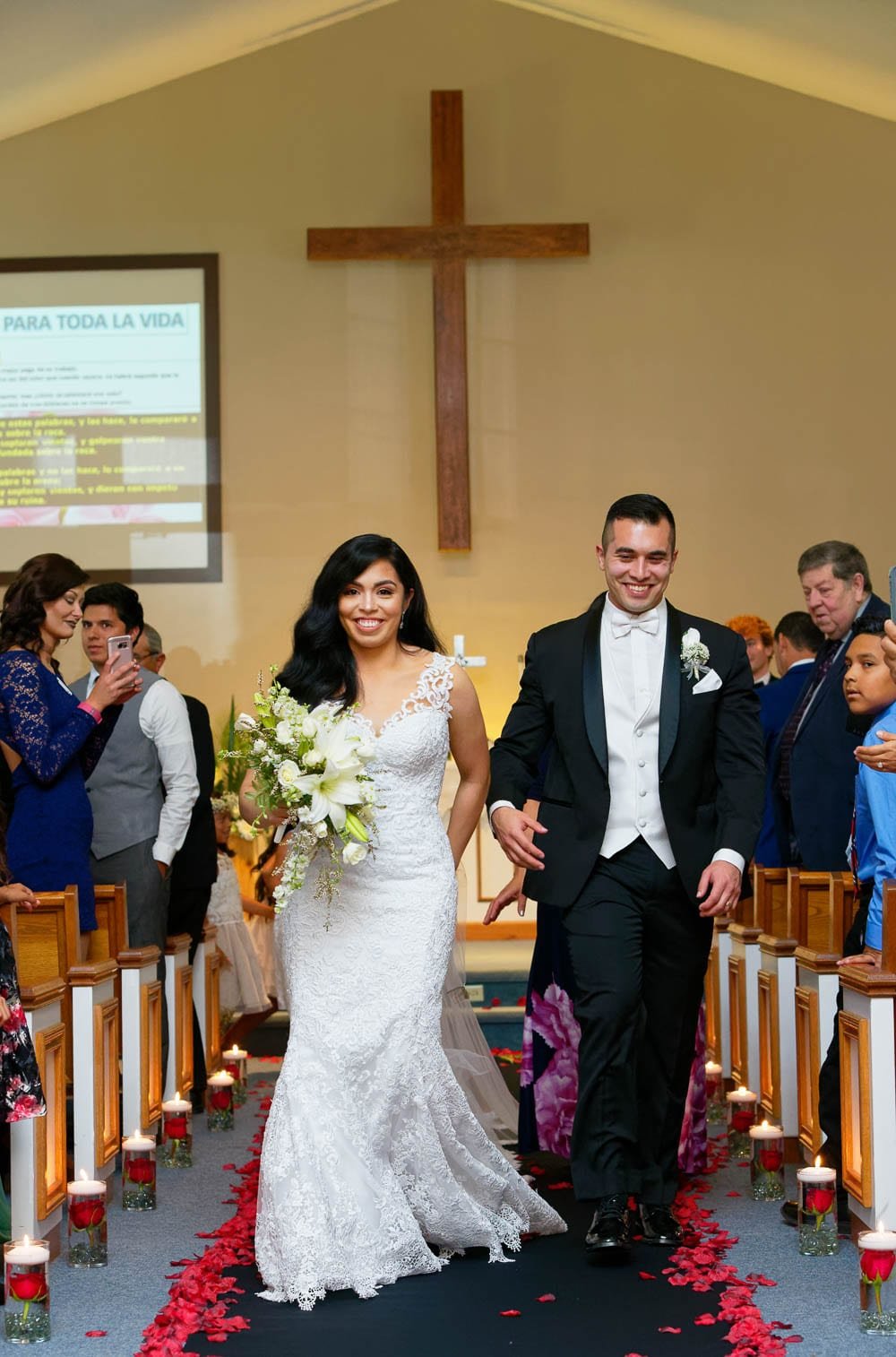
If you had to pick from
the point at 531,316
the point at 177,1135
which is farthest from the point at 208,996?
the point at 531,316

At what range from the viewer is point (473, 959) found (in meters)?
8.55

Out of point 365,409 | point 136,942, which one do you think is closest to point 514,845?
point 136,942

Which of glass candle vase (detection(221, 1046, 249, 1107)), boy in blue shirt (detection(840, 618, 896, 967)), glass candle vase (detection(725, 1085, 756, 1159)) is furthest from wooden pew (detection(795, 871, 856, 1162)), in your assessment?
Answer: glass candle vase (detection(221, 1046, 249, 1107))

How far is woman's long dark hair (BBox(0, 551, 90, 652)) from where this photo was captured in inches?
208

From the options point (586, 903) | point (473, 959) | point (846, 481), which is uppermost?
point (846, 481)

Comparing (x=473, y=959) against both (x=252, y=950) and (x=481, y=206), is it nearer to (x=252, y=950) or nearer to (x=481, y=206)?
(x=252, y=950)

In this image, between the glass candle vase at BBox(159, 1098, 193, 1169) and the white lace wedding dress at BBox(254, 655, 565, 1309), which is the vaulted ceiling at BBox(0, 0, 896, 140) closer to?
the glass candle vase at BBox(159, 1098, 193, 1169)

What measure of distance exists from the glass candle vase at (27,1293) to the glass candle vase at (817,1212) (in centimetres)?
169

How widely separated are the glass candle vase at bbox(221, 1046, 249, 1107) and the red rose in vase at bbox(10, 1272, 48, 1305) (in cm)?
311

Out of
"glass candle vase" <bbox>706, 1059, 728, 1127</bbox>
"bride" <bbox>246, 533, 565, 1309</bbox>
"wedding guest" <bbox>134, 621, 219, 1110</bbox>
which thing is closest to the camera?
"bride" <bbox>246, 533, 565, 1309</bbox>

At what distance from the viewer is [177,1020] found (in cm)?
587

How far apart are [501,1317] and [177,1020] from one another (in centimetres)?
249

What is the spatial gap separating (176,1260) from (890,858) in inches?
75.8

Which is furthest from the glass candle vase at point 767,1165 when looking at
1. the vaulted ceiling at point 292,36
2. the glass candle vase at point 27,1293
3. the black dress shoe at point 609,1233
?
the vaulted ceiling at point 292,36
